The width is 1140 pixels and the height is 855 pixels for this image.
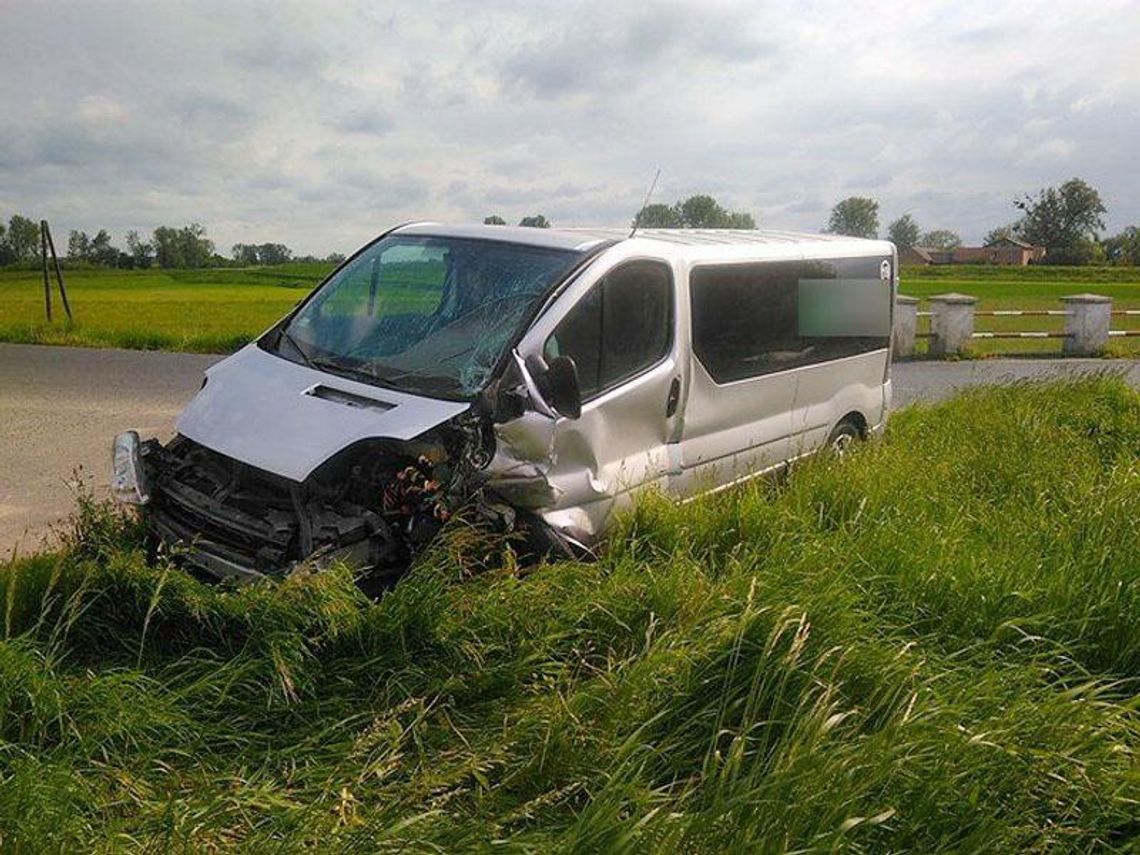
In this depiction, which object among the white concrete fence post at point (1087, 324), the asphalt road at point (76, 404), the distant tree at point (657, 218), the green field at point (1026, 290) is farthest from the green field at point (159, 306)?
the white concrete fence post at point (1087, 324)

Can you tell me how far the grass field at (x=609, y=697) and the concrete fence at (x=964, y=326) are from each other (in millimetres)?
13865

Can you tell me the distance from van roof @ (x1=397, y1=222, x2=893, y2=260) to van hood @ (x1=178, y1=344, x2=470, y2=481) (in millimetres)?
1307

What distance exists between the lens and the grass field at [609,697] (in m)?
2.77

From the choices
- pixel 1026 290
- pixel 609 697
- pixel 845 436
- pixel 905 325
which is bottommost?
pixel 609 697

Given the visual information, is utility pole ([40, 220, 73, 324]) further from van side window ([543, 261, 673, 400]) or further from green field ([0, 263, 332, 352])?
van side window ([543, 261, 673, 400])

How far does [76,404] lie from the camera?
33.8ft

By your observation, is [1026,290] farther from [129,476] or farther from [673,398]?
[129,476]

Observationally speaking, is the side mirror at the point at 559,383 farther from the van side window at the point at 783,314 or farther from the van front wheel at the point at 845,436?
the van front wheel at the point at 845,436

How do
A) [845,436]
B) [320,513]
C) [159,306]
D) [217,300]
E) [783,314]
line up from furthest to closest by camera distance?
1. [217,300]
2. [159,306]
3. [845,436]
4. [783,314]
5. [320,513]

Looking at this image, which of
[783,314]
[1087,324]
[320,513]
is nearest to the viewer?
[320,513]

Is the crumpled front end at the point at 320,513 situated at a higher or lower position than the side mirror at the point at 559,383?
lower

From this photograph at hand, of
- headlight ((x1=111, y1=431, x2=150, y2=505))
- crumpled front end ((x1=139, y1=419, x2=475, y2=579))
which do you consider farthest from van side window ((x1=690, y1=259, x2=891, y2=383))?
headlight ((x1=111, y1=431, x2=150, y2=505))

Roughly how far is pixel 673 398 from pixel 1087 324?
18180mm

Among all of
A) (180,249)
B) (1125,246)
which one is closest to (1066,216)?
(1125,246)
